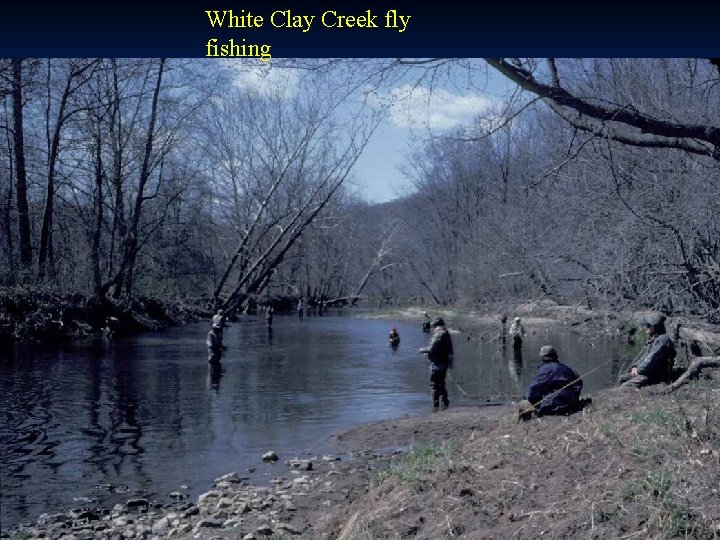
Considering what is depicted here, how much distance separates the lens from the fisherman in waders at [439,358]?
16.0 m

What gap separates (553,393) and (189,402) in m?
10.5

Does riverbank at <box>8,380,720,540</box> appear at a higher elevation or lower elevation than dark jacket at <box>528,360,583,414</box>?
lower

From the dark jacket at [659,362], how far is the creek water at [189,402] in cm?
91

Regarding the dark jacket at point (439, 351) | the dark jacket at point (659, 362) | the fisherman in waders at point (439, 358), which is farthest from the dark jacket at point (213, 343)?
the dark jacket at point (659, 362)

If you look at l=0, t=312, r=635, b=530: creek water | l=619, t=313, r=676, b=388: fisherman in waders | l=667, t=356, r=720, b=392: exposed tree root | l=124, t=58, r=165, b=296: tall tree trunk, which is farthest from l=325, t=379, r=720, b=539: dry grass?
l=124, t=58, r=165, b=296: tall tree trunk

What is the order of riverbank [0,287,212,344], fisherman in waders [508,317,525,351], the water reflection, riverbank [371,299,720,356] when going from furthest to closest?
riverbank [0,287,212,344], fisherman in waders [508,317,525,351], the water reflection, riverbank [371,299,720,356]

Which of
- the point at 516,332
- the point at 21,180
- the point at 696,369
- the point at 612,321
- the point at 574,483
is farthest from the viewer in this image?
the point at 21,180

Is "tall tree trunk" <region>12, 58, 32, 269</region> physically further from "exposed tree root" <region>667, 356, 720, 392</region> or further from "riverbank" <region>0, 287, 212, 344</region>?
"exposed tree root" <region>667, 356, 720, 392</region>

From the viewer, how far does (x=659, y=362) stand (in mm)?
10453

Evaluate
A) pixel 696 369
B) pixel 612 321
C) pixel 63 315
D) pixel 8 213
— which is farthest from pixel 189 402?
pixel 8 213

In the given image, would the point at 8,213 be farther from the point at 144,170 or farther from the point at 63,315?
the point at 63,315

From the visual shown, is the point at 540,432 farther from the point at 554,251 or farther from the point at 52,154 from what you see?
the point at 52,154

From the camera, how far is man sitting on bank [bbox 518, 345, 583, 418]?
9.13 m

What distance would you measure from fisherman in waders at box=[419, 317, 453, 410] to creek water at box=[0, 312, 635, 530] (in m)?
0.50
